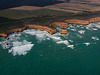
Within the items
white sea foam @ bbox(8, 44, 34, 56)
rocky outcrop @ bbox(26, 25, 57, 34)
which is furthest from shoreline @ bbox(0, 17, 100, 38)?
white sea foam @ bbox(8, 44, 34, 56)

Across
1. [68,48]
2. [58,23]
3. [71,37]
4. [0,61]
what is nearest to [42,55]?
[68,48]

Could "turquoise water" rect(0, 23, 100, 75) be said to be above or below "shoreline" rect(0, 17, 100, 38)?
below

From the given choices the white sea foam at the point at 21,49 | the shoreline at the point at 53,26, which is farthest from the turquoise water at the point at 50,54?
the shoreline at the point at 53,26

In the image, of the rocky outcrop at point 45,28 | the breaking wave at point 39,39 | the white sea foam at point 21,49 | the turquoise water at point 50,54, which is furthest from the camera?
the rocky outcrop at point 45,28

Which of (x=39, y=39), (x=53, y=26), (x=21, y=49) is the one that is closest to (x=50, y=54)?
(x=21, y=49)

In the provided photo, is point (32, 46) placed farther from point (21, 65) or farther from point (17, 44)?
point (21, 65)

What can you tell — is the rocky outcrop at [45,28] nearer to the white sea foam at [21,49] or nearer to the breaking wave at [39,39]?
the breaking wave at [39,39]

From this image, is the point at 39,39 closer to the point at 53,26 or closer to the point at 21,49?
the point at 21,49

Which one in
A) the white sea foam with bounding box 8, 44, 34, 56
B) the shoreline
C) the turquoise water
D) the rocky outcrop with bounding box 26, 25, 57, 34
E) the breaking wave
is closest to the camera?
the turquoise water

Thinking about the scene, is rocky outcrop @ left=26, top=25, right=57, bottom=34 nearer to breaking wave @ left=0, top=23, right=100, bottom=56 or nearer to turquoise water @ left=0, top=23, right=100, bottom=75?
breaking wave @ left=0, top=23, right=100, bottom=56
